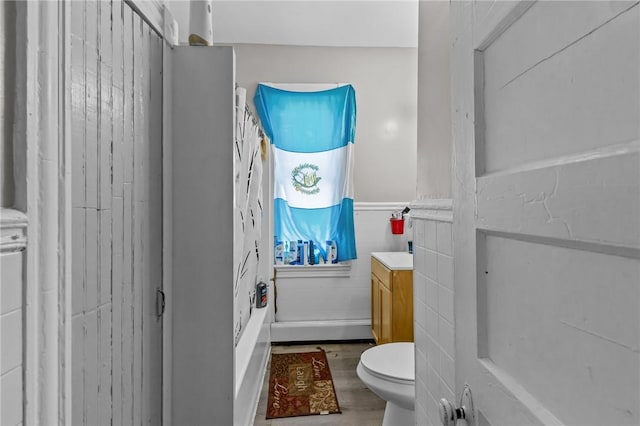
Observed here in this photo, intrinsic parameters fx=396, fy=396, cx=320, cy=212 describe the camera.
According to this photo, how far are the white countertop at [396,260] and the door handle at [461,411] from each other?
175 centimetres

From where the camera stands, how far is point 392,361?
6.00 feet

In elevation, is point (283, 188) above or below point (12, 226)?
above

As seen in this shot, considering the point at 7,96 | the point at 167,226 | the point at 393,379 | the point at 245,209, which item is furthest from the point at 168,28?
the point at 393,379

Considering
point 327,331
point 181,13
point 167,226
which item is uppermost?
point 181,13

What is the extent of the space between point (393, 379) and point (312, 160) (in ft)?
7.11

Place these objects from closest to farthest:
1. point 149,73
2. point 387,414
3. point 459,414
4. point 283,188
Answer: point 459,414 → point 149,73 → point 387,414 → point 283,188

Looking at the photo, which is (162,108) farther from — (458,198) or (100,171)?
(458,198)

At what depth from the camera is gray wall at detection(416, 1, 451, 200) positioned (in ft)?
3.59

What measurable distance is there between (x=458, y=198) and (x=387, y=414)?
4.75ft

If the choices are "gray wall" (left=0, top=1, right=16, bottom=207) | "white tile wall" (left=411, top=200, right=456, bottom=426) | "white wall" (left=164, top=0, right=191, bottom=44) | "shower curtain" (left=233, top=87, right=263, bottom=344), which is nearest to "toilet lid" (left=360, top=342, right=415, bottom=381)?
"white tile wall" (left=411, top=200, right=456, bottom=426)

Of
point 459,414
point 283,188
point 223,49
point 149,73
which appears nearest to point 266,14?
point 283,188

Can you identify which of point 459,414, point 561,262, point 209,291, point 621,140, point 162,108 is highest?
point 162,108

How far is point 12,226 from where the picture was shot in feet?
1.80

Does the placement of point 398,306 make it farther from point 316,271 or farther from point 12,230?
point 12,230
